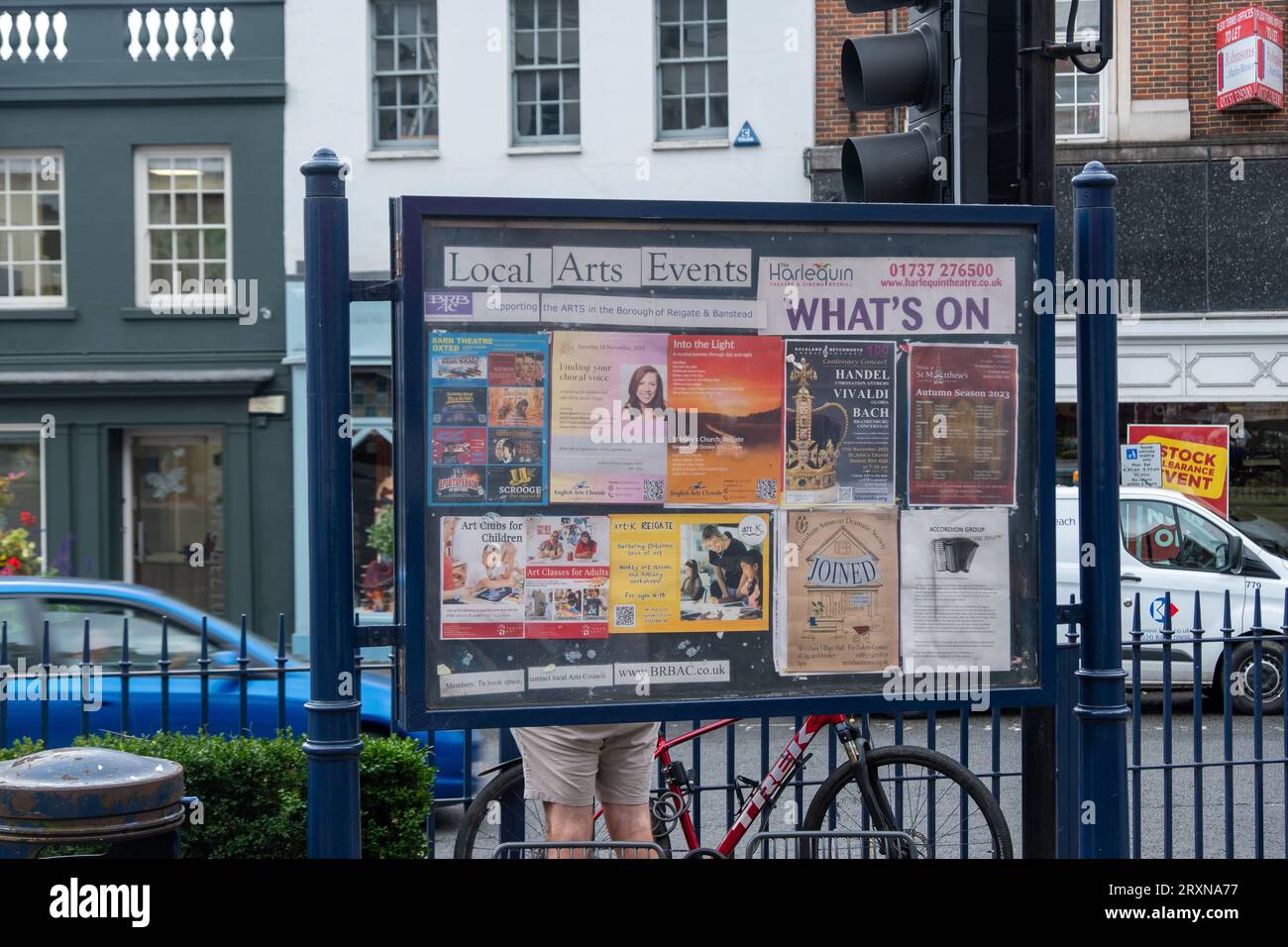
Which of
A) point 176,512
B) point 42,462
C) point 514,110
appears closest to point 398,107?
point 514,110

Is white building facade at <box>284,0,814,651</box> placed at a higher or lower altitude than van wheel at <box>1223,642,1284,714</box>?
higher

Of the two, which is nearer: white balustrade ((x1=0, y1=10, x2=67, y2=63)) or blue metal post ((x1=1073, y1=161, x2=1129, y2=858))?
blue metal post ((x1=1073, y1=161, x2=1129, y2=858))

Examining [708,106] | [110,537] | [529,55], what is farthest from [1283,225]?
[110,537]

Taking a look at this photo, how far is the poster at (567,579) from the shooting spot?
3.84 m

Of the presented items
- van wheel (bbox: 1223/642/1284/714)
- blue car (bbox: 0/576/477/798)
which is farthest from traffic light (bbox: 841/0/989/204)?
van wheel (bbox: 1223/642/1284/714)

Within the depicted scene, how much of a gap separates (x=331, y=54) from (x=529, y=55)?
242 centimetres

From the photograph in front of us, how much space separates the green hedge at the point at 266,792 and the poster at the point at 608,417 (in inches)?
88.3

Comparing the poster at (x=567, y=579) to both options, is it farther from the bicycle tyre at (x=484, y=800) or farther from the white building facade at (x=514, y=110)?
the white building facade at (x=514, y=110)

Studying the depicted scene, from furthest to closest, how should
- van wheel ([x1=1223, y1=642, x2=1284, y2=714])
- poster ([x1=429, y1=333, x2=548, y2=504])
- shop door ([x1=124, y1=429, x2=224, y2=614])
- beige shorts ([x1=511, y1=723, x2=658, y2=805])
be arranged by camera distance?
shop door ([x1=124, y1=429, x2=224, y2=614]) → van wheel ([x1=1223, y1=642, x2=1284, y2=714]) → beige shorts ([x1=511, y1=723, x2=658, y2=805]) → poster ([x1=429, y1=333, x2=548, y2=504])

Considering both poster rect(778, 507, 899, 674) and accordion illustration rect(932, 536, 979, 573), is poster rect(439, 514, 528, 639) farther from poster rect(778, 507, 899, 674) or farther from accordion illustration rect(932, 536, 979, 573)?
accordion illustration rect(932, 536, 979, 573)

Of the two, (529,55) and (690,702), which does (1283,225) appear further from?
(690,702)

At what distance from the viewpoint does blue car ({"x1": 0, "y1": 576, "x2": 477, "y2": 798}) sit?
7.76 meters

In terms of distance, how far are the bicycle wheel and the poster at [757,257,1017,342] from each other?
6.51ft

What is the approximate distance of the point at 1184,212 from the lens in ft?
59.0
